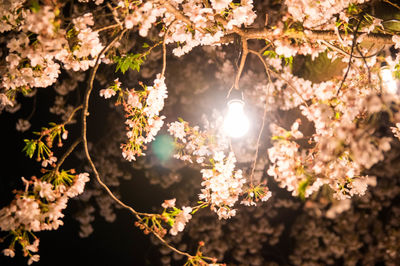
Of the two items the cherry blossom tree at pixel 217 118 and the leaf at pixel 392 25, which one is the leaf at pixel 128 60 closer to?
the cherry blossom tree at pixel 217 118

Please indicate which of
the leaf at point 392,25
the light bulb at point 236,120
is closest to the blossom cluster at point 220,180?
the light bulb at point 236,120

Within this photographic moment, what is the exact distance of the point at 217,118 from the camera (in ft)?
23.9

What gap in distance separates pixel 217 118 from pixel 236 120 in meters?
4.45

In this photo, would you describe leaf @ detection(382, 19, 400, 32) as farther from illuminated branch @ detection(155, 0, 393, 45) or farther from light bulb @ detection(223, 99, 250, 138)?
light bulb @ detection(223, 99, 250, 138)

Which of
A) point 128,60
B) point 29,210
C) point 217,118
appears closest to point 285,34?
point 128,60

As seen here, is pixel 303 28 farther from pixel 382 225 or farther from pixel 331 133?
pixel 382 225

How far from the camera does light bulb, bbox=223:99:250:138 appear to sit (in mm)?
2830

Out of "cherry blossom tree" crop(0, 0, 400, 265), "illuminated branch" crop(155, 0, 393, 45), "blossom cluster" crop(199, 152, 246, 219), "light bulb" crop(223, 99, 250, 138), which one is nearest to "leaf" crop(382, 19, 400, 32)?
"cherry blossom tree" crop(0, 0, 400, 265)

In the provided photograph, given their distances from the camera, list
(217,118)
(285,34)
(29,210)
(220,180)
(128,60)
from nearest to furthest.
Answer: (29,210)
(285,34)
(220,180)
(128,60)
(217,118)

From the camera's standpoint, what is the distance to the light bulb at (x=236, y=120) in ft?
9.29

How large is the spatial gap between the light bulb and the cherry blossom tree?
1 cm

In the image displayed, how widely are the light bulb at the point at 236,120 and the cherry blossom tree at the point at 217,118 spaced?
15mm

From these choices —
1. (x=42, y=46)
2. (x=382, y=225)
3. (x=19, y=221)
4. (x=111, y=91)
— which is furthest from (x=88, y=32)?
(x=382, y=225)

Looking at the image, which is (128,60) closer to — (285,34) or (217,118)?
(285,34)
